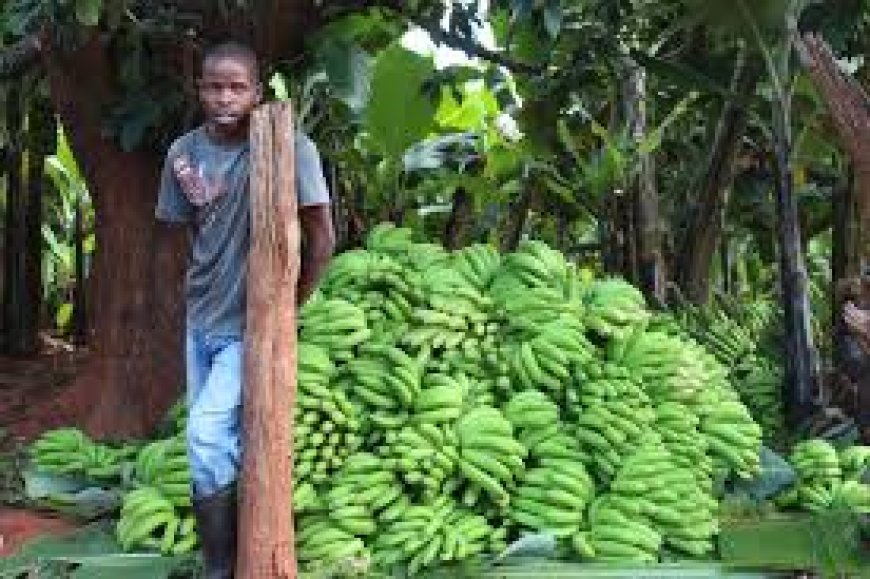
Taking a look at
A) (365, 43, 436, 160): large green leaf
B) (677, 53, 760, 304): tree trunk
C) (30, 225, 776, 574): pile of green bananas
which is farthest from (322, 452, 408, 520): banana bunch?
(365, 43, 436, 160): large green leaf

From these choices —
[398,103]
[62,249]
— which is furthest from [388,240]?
[62,249]

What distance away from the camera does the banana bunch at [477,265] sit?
18.6 feet

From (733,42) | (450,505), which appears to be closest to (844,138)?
(450,505)

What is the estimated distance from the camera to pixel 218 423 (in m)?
4.18

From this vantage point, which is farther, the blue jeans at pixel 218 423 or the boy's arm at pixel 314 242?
the boy's arm at pixel 314 242

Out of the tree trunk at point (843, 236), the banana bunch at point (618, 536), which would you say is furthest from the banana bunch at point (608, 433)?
the tree trunk at point (843, 236)

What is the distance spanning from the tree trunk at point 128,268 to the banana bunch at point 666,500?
282cm

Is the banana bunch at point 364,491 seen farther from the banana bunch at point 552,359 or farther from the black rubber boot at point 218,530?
the banana bunch at point 552,359

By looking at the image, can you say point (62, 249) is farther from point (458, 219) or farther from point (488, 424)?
point (488, 424)

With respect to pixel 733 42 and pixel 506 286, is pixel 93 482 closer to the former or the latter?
pixel 506 286

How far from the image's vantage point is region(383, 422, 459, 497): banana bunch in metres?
4.83

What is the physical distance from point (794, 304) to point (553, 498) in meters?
1.96

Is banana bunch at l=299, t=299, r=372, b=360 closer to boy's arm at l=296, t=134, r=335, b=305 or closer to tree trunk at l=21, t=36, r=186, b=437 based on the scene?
boy's arm at l=296, t=134, r=335, b=305

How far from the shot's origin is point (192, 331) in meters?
4.34
